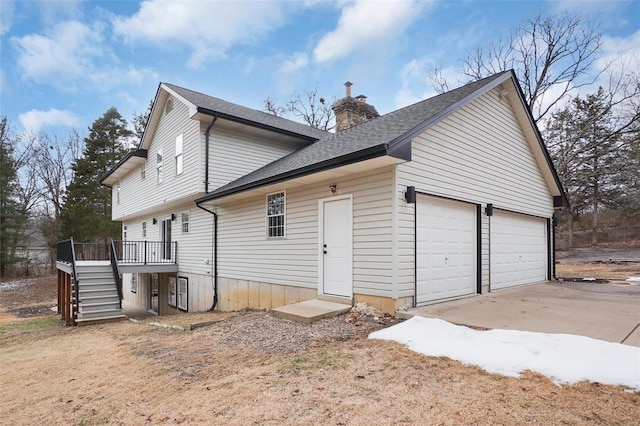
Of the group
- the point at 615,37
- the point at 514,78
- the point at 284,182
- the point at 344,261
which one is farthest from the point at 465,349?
the point at 615,37

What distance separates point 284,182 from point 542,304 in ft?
18.1

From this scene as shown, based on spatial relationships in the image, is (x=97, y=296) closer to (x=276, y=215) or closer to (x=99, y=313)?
(x=99, y=313)

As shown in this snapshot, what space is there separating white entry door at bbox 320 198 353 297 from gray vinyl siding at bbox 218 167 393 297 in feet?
0.62

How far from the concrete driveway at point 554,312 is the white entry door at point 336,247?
4.87 ft

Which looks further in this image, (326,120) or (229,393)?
(326,120)

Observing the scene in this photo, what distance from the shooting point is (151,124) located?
45.5ft

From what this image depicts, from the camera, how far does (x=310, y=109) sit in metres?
25.6

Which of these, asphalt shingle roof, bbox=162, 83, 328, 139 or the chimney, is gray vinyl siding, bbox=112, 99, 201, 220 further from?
the chimney

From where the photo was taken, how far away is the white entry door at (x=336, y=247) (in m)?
6.94

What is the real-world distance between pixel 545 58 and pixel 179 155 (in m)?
20.3

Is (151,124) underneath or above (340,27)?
underneath

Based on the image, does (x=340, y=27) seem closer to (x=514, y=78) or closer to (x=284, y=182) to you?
(x=514, y=78)

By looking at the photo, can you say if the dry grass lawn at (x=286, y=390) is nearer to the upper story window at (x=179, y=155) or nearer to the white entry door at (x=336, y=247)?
the white entry door at (x=336, y=247)

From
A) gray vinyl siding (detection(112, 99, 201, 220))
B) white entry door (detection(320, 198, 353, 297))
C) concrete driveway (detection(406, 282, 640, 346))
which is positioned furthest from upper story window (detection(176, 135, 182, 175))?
concrete driveway (detection(406, 282, 640, 346))
